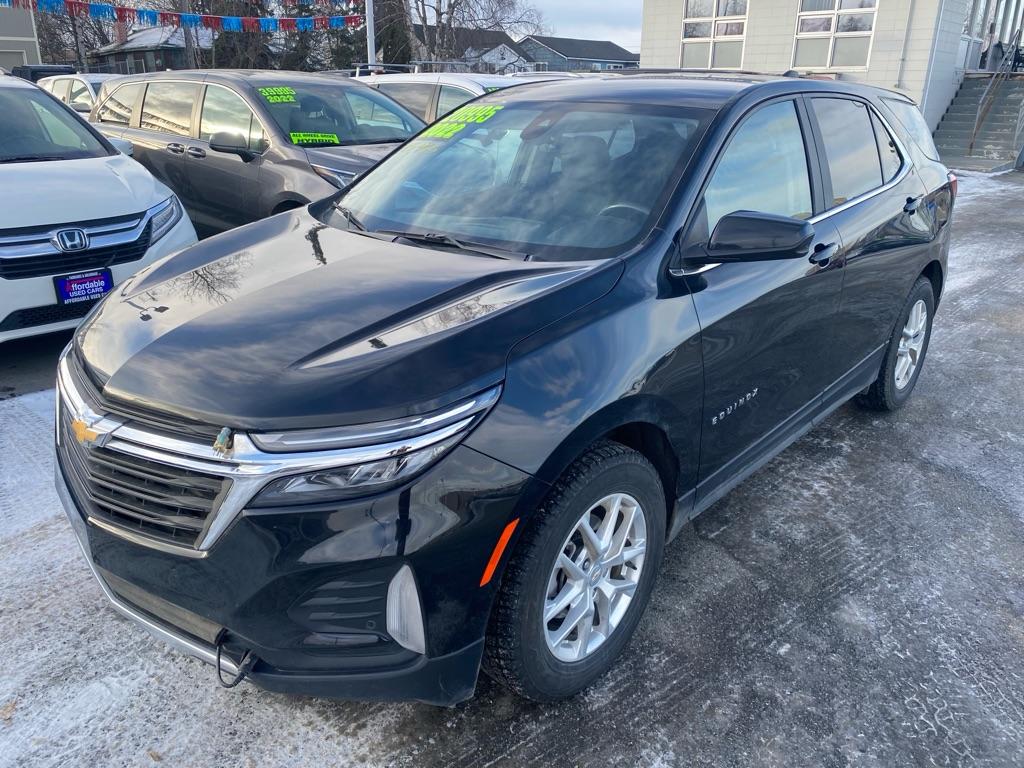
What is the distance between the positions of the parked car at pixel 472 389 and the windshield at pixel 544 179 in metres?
0.01

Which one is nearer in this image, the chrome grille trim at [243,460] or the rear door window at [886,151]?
the chrome grille trim at [243,460]

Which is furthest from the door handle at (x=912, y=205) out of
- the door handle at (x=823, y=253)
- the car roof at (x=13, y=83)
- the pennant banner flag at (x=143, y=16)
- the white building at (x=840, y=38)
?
the pennant banner flag at (x=143, y=16)

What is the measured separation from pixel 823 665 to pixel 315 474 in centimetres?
179

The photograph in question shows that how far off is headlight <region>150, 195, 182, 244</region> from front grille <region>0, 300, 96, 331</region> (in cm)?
64

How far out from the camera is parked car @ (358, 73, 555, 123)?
28.4 feet

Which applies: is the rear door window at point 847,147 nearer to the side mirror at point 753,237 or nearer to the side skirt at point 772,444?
the side skirt at point 772,444

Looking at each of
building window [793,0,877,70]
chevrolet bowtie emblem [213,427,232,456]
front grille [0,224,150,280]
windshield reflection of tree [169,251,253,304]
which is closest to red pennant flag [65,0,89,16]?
building window [793,0,877,70]

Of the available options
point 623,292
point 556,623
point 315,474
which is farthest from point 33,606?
point 623,292

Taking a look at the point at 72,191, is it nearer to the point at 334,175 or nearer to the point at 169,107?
the point at 334,175

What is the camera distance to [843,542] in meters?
3.27

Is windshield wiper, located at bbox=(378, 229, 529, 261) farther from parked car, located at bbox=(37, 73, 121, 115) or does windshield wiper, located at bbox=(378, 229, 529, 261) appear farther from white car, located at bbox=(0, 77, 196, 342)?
parked car, located at bbox=(37, 73, 121, 115)

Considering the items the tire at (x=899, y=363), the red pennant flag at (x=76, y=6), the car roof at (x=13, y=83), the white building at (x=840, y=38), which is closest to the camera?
the tire at (x=899, y=363)

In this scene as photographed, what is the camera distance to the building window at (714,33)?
19.3m

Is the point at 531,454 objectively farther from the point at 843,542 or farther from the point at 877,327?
the point at 877,327
